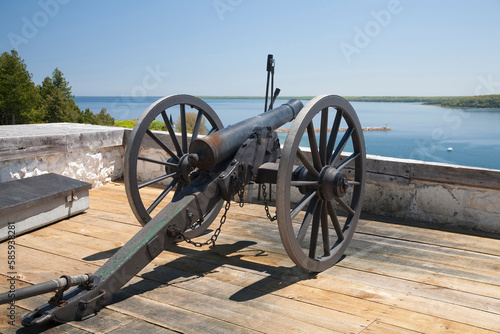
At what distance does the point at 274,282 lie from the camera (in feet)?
10.1

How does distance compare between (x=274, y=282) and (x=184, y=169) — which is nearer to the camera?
(x=274, y=282)

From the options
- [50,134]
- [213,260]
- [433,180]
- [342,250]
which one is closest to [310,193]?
[342,250]

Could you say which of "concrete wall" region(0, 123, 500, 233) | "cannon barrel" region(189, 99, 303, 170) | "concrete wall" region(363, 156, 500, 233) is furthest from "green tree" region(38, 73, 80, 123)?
"cannon barrel" region(189, 99, 303, 170)

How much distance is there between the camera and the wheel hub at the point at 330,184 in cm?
321

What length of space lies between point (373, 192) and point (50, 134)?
3099 millimetres

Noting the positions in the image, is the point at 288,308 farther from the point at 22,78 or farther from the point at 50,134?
the point at 22,78

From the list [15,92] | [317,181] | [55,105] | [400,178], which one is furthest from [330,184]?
[55,105]

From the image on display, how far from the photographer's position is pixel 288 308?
270cm

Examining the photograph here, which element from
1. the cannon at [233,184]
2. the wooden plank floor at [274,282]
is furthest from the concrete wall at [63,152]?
the cannon at [233,184]

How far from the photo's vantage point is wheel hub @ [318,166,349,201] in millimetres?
3211

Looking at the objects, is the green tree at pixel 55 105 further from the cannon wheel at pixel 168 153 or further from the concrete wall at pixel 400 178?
the cannon wheel at pixel 168 153

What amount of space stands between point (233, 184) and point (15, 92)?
38.2 metres

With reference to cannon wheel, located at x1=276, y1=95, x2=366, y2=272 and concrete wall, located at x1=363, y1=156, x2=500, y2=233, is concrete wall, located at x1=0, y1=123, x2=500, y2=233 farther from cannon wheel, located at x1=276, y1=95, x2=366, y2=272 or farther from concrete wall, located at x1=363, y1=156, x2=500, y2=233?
cannon wheel, located at x1=276, y1=95, x2=366, y2=272

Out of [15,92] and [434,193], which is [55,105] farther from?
[434,193]
